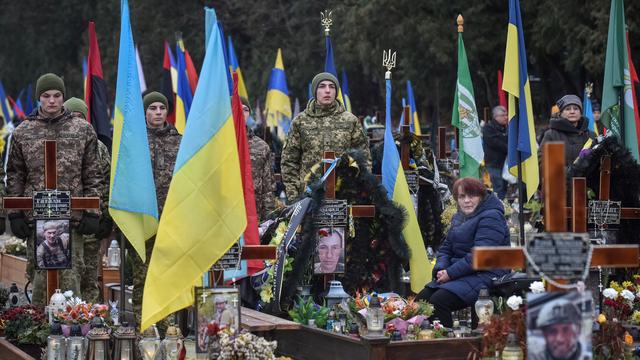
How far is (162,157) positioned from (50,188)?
115 cm

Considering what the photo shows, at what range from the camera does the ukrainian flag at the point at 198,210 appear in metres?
7.49

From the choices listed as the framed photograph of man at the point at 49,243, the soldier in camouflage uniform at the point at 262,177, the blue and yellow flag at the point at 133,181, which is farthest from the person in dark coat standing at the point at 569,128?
the blue and yellow flag at the point at 133,181

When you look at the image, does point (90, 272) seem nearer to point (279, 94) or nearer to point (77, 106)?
point (77, 106)

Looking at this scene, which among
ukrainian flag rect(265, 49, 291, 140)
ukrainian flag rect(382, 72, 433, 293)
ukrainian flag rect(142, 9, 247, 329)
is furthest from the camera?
ukrainian flag rect(265, 49, 291, 140)

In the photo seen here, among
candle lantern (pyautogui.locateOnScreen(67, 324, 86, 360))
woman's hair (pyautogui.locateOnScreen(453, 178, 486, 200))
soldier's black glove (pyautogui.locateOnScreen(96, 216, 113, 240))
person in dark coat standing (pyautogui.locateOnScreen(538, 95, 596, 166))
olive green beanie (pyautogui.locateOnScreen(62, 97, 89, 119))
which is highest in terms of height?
olive green beanie (pyautogui.locateOnScreen(62, 97, 89, 119))

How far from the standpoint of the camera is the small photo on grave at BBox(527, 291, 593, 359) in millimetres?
5980

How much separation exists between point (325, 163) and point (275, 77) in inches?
515

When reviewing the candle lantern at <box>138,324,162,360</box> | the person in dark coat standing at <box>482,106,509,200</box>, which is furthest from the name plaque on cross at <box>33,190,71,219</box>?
the person in dark coat standing at <box>482,106,509,200</box>

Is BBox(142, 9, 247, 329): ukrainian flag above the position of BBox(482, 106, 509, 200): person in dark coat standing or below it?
below

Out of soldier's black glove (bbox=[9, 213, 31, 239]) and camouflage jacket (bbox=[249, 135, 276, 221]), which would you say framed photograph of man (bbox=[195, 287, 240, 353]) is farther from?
camouflage jacket (bbox=[249, 135, 276, 221])

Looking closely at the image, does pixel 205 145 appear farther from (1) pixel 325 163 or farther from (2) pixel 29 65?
(2) pixel 29 65

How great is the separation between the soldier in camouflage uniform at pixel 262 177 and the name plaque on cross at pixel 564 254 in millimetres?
6094

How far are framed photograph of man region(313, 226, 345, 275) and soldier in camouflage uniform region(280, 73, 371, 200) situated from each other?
1.38m

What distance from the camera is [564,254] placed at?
20.1 feet
